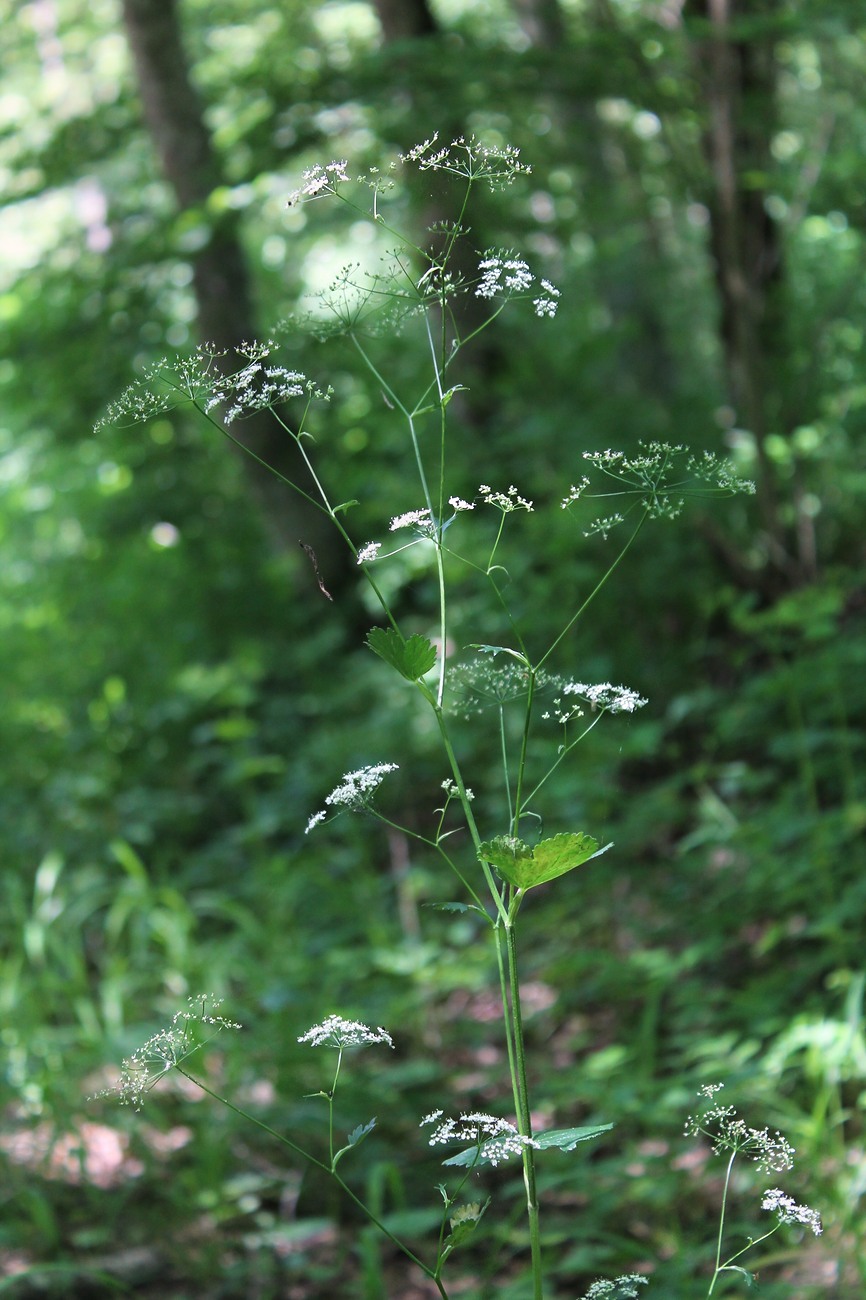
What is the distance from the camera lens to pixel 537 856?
1.00 meters

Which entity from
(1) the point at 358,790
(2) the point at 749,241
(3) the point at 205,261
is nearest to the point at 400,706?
(2) the point at 749,241

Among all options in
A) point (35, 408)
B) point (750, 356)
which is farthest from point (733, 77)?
point (35, 408)

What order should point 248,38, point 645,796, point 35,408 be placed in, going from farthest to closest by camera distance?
point 248,38, point 35,408, point 645,796

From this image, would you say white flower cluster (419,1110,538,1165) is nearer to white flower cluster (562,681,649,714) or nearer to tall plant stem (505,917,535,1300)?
tall plant stem (505,917,535,1300)

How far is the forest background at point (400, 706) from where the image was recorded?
96.4 inches

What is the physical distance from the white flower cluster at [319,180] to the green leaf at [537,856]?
0.58m

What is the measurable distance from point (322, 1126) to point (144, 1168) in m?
0.44

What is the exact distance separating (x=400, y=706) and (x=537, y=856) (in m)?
3.12

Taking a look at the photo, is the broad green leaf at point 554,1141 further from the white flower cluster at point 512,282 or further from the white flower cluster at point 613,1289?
the white flower cluster at point 512,282

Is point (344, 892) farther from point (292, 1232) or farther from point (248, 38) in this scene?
point (248, 38)

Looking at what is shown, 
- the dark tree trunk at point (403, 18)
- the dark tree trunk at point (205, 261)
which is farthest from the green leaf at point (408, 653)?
the dark tree trunk at point (403, 18)

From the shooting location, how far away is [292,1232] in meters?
2.30

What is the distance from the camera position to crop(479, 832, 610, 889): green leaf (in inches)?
39.0

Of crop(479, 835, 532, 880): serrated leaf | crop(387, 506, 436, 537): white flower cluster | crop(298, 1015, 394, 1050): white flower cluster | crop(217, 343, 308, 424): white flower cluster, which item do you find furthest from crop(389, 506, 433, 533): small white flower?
crop(298, 1015, 394, 1050): white flower cluster
